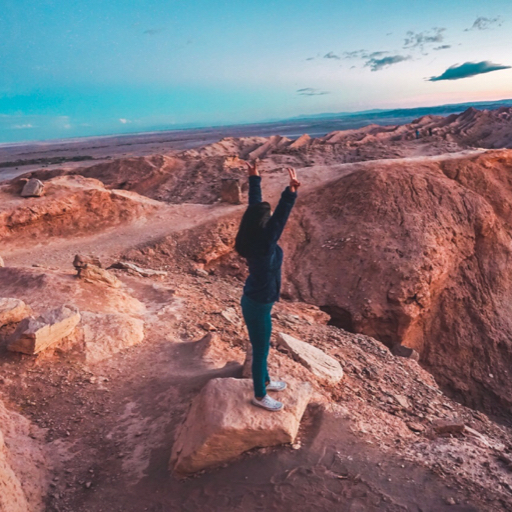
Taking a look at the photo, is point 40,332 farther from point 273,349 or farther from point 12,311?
point 273,349

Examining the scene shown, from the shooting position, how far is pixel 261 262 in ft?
9.64

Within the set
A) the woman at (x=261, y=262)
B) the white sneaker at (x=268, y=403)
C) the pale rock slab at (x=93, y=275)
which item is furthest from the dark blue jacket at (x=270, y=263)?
the pale rock slab at (x=93, y=275)

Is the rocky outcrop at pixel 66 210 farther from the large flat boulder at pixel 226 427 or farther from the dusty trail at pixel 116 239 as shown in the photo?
the large flat boulder at pixel 226 427

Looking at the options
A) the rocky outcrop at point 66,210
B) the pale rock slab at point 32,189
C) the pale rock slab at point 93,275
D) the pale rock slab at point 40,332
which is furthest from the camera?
the pale rock slab at point 32,189

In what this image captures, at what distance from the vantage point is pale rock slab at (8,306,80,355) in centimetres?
460

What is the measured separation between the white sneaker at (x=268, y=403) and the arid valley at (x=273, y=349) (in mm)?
64

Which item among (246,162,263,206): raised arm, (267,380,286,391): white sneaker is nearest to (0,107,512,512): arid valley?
(267,380,286,391): white sneaker

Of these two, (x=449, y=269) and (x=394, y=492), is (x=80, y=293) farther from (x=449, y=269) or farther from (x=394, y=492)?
(x=449, y=269)

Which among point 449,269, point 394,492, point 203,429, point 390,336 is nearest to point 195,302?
point 203,429

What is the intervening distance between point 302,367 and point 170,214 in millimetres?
9367

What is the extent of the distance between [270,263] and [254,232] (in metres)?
0.25

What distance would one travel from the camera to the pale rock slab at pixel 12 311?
201 inches

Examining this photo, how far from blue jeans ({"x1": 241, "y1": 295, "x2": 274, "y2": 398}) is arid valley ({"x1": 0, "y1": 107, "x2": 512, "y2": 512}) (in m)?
0.23

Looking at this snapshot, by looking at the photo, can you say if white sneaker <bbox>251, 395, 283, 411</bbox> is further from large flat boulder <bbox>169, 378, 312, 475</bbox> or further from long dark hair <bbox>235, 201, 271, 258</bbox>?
long dark hair <bbox>235, 201, 271, 258</bbox>
